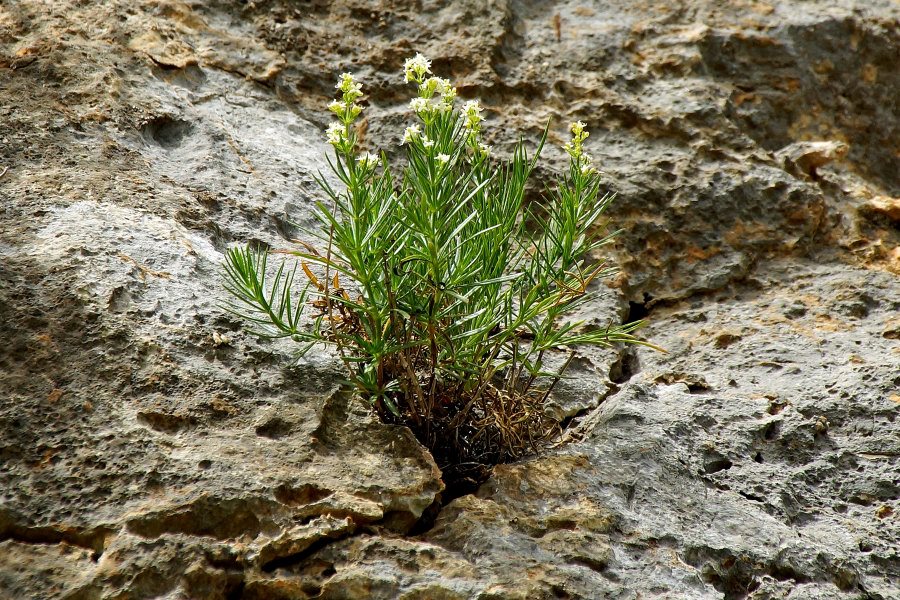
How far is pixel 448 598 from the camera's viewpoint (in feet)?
5.98

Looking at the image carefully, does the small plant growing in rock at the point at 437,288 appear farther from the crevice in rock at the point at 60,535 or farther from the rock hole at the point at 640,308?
the rock hole at the point at 640,308

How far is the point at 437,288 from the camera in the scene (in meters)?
2.04

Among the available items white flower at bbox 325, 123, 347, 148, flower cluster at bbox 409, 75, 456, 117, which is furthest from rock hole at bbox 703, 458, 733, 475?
white flower at bbox 325, 123, 347, 148

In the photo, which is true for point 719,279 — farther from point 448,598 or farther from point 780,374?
point 448,598

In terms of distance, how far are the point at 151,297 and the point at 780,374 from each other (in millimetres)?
1962

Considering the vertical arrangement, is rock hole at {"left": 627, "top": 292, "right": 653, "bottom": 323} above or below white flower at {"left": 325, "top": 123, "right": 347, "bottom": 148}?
below

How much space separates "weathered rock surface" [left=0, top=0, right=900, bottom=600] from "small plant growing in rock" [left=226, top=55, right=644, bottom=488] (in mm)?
126

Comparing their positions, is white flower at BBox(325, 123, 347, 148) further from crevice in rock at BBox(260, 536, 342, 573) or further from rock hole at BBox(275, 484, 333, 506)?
crevice in rock at BBox(260, 536, 342, 573)

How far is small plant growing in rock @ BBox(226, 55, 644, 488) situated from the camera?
80.0 inches

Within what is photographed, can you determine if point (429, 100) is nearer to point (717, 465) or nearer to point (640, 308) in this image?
point (717, 465)

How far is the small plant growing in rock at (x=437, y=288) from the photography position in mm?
2033

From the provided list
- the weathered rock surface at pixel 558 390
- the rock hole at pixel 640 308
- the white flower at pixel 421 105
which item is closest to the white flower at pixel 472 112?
the white flower at pixel 421 105

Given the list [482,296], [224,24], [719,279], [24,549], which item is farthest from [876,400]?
[224,24]

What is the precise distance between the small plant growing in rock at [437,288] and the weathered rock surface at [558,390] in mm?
126
